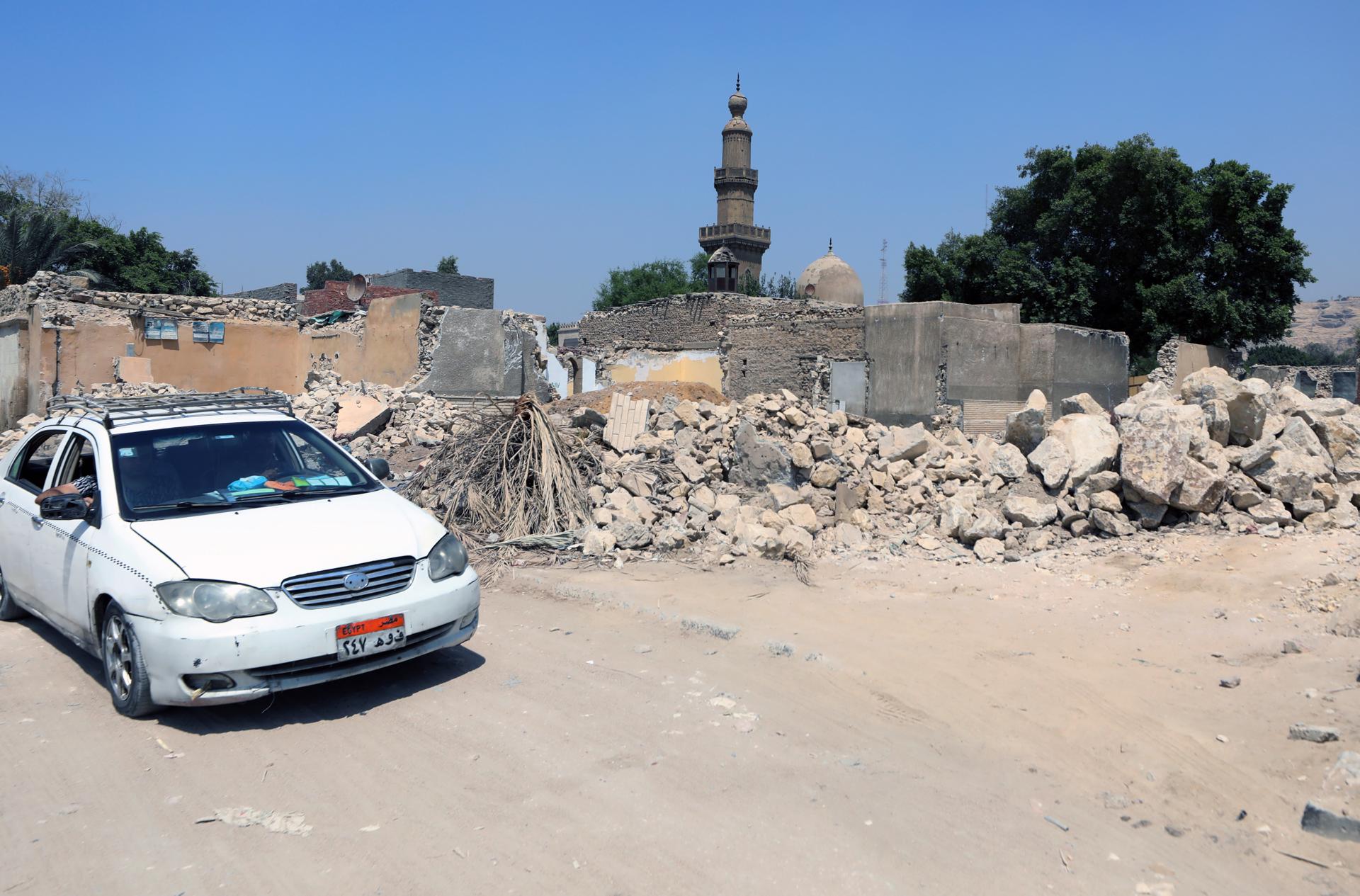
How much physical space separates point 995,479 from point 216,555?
22.2 ft

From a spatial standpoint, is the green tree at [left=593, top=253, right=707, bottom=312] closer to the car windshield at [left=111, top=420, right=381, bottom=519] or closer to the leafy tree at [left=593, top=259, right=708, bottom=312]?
the leafy tree at [left=593, top=259, right=708, bottom=312]

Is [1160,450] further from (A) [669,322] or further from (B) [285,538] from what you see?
(A) [669,322]

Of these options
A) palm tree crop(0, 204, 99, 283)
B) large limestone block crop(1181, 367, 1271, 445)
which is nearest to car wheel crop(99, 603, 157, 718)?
large limestone block crop(1181, 367, 1271, 445)

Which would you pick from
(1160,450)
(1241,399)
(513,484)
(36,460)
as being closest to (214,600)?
(36,460)

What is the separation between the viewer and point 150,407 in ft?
18.6

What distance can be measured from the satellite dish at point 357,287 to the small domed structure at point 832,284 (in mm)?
14440

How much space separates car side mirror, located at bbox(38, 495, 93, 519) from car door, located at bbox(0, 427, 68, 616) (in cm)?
57

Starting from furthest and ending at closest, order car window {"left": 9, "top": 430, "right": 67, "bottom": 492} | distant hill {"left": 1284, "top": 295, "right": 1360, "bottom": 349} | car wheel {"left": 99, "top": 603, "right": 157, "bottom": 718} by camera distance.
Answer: distant hill {"left": 1284, "top": 295, "right": 1360, "bottom": 349}
car window {"left": 9, "top": 430, "right": 67, "bottom": 492}
car wheel {"left": 99, "top": 603, "right": 157, "bottom": 718}

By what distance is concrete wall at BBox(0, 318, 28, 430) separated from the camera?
16.5 meters

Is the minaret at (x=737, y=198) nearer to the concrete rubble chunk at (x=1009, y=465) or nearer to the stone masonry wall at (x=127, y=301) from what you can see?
the stone masonry wall at (x=127, y=301)

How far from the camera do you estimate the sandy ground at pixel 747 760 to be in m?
3.09

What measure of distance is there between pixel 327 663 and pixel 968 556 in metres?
5.23

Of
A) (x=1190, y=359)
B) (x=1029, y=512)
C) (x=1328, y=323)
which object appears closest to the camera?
(x=1029, y=512)

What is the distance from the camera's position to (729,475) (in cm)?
946
